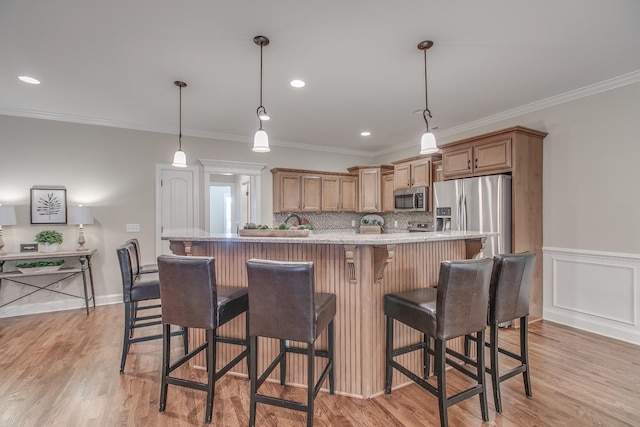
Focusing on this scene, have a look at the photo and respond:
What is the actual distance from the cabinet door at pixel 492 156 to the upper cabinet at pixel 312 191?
272 cm

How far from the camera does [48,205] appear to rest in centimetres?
410

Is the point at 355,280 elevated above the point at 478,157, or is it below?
below

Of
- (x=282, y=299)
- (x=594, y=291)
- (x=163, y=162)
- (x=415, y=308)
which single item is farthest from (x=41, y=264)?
(x=594, y=291)

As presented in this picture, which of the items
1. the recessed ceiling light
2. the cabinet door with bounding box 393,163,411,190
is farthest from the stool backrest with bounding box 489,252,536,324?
the recessed ceiling light

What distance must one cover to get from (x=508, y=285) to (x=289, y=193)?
4100 mm

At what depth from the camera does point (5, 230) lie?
3936 mm

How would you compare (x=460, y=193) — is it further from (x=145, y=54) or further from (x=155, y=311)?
(x=155, y=311)

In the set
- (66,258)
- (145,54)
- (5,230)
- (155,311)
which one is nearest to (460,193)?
(145,54)

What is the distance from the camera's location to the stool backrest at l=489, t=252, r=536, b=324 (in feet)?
6.64

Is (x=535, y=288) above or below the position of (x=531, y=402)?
above

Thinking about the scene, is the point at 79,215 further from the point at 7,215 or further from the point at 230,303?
the point at 230,303

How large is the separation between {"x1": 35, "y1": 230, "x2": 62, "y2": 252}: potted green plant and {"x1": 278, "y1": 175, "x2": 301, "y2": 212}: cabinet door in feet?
10.5

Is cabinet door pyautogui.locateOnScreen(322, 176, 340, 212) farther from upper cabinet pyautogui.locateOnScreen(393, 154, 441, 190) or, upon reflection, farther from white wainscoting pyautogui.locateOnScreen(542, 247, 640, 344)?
white wainscoting pyautogui.locateOnScreen(542, 247, 640, 344)

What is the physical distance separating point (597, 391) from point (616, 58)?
2.83m
